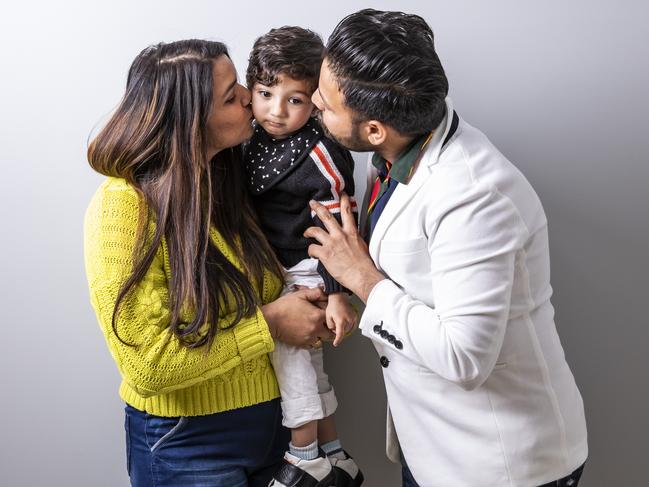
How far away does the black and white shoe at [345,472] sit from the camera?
1970 mm

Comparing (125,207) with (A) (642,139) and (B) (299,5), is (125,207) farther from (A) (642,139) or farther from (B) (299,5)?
(A) (642,139)

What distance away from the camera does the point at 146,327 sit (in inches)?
65.4

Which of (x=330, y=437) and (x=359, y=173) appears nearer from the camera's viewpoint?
(x=330, y=437)

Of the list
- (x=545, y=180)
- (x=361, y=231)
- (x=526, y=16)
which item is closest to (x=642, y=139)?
(x=545, y=180)

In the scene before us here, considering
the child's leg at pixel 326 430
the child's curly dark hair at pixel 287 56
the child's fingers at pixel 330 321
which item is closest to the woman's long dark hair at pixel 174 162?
the child's curly dark hair at pixel 287 56

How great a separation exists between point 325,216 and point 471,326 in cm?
48

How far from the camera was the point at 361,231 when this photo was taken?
191 centimetres

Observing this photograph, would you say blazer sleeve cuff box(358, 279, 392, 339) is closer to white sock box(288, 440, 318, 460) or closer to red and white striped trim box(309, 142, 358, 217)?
red and white striped trim box(309, 142, 358, 217)

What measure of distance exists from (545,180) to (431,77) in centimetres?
76

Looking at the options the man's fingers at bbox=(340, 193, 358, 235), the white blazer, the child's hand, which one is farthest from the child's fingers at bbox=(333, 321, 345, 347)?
the man's fingers at bbox=(340, 193, 358, 235)

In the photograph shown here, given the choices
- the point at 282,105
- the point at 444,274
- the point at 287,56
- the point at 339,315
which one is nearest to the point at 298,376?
the point at 339,315

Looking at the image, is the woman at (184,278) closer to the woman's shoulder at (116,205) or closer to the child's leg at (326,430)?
the woman's shoulder at (116,205)

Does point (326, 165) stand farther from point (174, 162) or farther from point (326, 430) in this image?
point (326, 430)

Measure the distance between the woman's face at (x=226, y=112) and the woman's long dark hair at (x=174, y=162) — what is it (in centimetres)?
2
